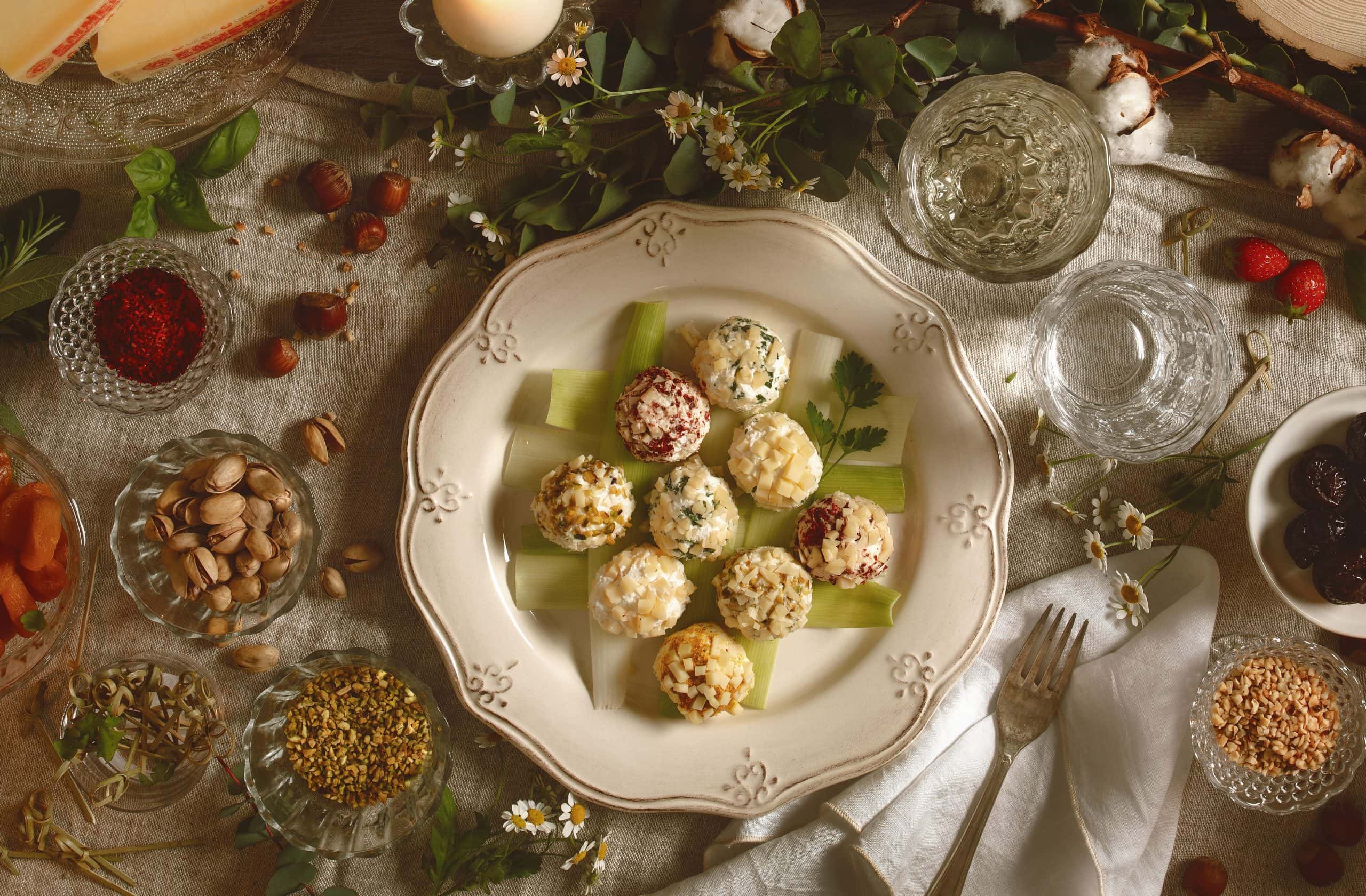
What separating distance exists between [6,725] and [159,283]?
1.03 meters

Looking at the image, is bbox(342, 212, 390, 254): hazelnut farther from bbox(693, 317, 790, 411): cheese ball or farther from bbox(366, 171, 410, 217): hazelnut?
bbox(693, 317, 790, 411): cheese ball

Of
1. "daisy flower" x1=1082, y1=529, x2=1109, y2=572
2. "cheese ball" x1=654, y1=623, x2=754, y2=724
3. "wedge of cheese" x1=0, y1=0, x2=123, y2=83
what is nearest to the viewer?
"wedge of cheese" x1=0, y1=0, x2=123, y2=83

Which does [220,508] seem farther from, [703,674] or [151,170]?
[703,674]

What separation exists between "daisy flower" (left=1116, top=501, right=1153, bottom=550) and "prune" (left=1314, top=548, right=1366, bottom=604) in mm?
310

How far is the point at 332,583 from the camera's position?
185cm

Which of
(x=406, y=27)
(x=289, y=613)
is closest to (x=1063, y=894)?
(x=289, y=613)

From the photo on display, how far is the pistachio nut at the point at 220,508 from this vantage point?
1.71m

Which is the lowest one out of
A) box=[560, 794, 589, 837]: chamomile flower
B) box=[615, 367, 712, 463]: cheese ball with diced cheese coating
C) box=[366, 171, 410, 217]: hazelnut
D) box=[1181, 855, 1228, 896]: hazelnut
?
box=[1181, 855, 1228, 896]: hazelnut

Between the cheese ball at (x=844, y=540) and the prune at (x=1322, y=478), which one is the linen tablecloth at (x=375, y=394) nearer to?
the prune at (x=1322, y=478)

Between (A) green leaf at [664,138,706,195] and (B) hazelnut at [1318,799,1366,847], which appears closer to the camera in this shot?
(A) green leaf at [664,138,706,195]

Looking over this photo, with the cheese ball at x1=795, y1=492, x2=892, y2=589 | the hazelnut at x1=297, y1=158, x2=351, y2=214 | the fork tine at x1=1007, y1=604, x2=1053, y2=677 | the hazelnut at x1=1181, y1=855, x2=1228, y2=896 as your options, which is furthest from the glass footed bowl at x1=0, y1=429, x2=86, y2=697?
the hazelnut at x1=1181, y1=855, x2=1228, y2=896

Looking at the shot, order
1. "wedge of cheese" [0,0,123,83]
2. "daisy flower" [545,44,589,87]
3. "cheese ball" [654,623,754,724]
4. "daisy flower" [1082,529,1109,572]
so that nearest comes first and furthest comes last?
1. "wedge of cheese" [0,0,123,83]
2. "daisy flower" [545,44,589,87]
3. "cheese ball" [654,623,754,724]
4. "daisy flower" [1082,529,1109,572]

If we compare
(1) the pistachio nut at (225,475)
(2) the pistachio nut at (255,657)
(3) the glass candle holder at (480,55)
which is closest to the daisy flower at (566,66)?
(3) the glass candle holder at (480,55)

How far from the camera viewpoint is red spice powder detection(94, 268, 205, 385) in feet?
5.72
